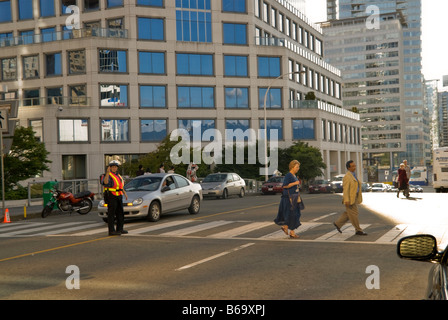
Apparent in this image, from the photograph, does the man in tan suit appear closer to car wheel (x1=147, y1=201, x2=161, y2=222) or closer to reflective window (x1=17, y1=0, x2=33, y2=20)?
car wheel (x1=147, y1=201, x2=161, y2=222)

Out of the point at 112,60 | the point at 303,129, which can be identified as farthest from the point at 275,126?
the point at 112,60

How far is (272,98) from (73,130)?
22175 millimetres

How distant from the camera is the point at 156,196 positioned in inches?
669

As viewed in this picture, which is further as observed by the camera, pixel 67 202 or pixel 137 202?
pixel 67 202

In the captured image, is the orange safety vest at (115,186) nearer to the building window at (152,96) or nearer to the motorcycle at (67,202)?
the motorcycle at (67,202)

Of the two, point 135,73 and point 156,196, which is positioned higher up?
point 135,73

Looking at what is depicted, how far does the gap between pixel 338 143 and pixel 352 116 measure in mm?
8980

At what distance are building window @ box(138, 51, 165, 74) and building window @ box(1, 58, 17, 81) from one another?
43.4 feet

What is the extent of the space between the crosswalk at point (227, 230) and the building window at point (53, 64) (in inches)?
1582

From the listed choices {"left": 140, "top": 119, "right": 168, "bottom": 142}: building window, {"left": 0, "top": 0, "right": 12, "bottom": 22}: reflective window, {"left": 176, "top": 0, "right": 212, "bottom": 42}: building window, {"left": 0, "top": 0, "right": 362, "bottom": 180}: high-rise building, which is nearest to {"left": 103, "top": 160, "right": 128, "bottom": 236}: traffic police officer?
{"left": 0, "top": 0, "right": 362, "bottom": 180}: high-rise building

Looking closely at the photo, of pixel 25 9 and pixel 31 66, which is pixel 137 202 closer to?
pixel 31 66

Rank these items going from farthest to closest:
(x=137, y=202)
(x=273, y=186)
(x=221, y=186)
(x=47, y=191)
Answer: (x=273, y=186) → (x=221, y=186) → (x=47, y=191) → (x=137, y=202)

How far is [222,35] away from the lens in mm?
58375
